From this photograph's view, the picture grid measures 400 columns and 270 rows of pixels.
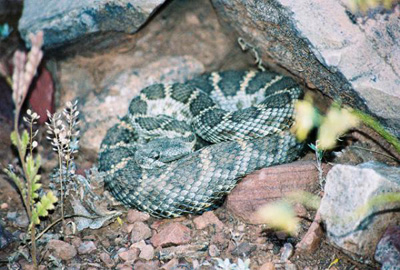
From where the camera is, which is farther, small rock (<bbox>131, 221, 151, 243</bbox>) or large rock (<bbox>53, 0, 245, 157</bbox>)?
large rock (<bbox>53, 0, 245, 157</bbox>)

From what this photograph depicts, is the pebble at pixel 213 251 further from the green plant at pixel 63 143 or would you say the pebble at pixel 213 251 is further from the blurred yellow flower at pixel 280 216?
the green plant at pixel 63 143

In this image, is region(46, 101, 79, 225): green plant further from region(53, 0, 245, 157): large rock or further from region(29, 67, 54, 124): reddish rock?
region(53, 0, 245, 157): large rock

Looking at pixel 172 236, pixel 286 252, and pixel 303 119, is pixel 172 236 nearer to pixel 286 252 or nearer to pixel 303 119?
pixel 286 252

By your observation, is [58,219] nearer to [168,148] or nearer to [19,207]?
[19,207]

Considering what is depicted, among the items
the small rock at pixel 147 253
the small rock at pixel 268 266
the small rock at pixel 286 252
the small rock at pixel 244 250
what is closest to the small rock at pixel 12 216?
the small rock at pixel 147 253

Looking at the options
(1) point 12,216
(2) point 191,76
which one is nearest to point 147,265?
(1) point 12,216

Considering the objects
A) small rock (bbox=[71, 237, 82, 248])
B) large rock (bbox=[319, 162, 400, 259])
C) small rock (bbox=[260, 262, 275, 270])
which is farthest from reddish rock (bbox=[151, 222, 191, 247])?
large rock (bbox=[319, 162, 400, 259])

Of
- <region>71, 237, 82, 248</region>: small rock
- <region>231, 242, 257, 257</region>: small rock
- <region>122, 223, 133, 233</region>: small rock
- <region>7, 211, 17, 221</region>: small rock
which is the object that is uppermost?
<region>231, 242, 257, 257</region>: small rock
